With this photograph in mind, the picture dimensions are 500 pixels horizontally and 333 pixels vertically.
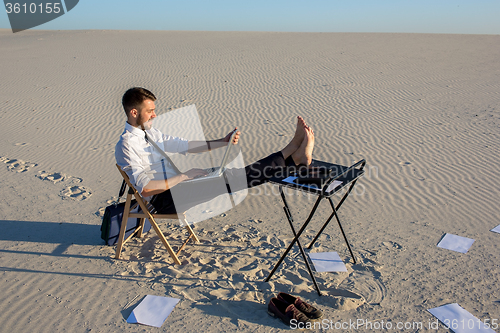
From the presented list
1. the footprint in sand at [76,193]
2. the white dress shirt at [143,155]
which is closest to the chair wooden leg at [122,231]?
the white dress shirt at [143,155]

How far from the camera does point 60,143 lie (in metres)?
7.92

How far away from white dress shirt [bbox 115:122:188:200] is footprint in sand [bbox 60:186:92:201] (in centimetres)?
197

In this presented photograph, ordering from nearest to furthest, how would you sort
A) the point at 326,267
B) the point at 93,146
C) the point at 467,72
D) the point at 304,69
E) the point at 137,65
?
the point at 326,267 < the point at 93,146 < the point at 467,72 < the point at 304,69 < the point at 137,65

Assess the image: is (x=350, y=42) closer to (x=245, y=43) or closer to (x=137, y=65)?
(x=245, y=43)

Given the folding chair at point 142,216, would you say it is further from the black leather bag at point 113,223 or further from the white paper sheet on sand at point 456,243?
the white paper sheet on sand at point 456,243

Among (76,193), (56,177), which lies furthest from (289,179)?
(56,177)

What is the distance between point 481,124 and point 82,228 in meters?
8.87

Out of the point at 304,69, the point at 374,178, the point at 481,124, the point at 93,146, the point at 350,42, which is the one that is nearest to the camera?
the point at 374,178

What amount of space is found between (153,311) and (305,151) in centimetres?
194

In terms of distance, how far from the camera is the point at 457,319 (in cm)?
284

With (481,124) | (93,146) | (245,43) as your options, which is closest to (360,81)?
(481,124)

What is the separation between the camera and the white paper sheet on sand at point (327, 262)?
3473 millimetres

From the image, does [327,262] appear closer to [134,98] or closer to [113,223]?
[113,223]

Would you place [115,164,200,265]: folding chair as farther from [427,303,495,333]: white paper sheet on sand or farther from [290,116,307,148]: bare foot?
[427,303,495,333]: white paper sheet on sand
